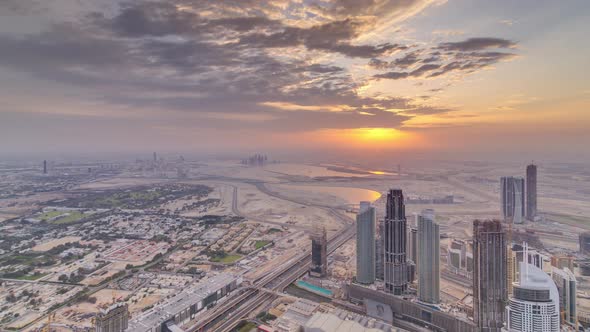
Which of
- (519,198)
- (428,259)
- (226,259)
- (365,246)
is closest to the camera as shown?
(428,259)

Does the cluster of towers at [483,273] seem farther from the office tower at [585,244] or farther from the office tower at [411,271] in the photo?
the office tower at [585,244]

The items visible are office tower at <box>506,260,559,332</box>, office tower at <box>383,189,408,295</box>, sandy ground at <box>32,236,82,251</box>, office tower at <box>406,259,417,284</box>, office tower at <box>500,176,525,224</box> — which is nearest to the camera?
office tower at <box>506,260,559,332</box>

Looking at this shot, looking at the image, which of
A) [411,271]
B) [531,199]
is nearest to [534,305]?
[411,271]

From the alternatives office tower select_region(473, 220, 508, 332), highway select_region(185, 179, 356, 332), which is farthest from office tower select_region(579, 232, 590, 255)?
highway select_region(185, 179, 356, 332)

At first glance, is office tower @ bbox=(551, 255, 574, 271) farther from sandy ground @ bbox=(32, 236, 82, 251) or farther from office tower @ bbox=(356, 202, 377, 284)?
sandy ground @ bbox=(32, 236, 82, 251)

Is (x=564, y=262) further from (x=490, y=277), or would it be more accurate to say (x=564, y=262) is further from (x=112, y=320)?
(x=112, y=320)

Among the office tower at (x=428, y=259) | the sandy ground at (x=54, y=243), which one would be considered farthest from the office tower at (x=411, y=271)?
the sandy ground at (x=54, y=243)

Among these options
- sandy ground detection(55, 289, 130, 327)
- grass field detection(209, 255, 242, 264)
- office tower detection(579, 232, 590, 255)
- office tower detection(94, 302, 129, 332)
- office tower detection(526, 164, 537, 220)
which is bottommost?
sandy ground detection(55, 289, 130, 327)
